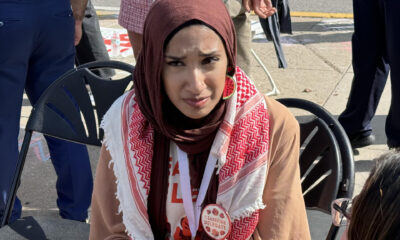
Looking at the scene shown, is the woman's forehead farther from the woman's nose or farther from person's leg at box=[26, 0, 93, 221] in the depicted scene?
person's leg at box=[26, 0, 93, 221]

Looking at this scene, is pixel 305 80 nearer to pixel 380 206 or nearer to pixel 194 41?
pixel 194 41

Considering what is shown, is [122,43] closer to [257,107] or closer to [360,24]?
[360,24]

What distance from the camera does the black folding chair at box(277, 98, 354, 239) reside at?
212 centimetres

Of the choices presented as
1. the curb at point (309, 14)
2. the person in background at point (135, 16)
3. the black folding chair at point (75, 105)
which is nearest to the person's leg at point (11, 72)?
the black folding chair at point (75, 105)

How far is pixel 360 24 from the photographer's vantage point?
3725 mm

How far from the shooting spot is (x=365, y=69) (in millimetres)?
3836

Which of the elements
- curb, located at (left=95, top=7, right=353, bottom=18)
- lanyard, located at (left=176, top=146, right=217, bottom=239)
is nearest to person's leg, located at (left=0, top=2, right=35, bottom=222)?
lanyard, located at (left=176, top=146, right=217, bottom=239)

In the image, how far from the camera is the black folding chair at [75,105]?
2623 mm

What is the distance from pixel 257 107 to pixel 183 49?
312mm

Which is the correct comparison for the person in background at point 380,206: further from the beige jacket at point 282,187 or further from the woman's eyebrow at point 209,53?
the woman's eyebrow at point 209,53

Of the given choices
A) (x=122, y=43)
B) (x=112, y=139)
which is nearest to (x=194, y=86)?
(x=112, y=139)

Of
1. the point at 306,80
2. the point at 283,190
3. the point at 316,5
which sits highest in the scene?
the point at 283,190

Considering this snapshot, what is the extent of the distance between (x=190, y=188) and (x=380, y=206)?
1.00 metres

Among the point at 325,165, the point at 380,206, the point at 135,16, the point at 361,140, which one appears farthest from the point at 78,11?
the point at 380,206
